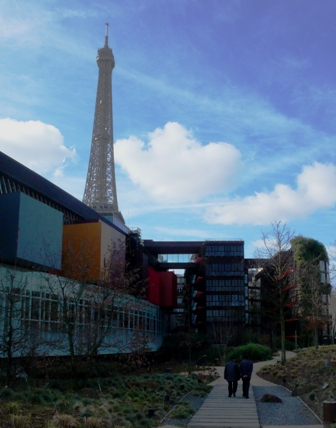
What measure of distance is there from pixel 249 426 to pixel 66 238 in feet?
101

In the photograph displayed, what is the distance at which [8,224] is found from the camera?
1193 inches

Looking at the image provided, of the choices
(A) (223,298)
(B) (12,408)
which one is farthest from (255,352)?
(A) (223,298)

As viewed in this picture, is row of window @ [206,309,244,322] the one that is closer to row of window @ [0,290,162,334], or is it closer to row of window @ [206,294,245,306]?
row of window @ [206,294,245,306]

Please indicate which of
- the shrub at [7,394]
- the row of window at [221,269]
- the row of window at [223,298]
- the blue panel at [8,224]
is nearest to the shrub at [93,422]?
the shrub at [7,394]

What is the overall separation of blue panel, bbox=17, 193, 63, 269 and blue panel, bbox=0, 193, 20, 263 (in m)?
0.29

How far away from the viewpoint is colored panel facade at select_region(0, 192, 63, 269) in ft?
98.8

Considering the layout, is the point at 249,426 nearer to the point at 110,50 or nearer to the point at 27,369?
the point at 27,369

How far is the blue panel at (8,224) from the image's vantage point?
3006 centimetres

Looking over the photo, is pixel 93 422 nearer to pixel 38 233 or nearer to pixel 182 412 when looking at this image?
pixel 182 412

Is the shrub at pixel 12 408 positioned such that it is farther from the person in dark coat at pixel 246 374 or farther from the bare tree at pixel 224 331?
the bare tree at pixel 224 331

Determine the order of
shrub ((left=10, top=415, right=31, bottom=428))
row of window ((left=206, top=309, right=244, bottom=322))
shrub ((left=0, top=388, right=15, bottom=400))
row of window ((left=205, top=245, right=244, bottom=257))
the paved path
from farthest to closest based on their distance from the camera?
row of window ((left=205, top=245, right=244, bottom=257)), row of window ((left=206, top=309, right=244, bottom=322)), shrub ((left=0, top=388, right=15, bottom=400)), the paved path, shrub ((left=10, top=415, right=31, bottom=428))

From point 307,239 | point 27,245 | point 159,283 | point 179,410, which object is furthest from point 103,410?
point 307,239

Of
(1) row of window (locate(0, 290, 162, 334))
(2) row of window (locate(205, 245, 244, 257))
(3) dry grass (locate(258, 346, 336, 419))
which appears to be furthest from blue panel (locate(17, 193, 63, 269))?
(2) row of window (locate(205, 245, 244, 257))

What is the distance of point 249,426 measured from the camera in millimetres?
12703
